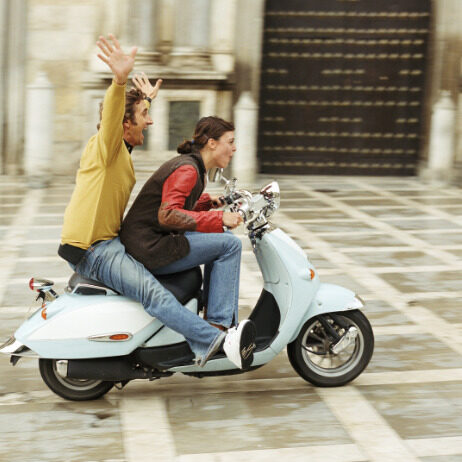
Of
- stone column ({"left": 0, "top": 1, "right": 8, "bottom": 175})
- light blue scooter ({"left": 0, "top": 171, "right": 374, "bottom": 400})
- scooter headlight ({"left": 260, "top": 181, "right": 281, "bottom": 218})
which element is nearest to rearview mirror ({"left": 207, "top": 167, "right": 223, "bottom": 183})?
light blue scooter ({"left": 0, "top": 171, "right": 374, "bottom": 400})

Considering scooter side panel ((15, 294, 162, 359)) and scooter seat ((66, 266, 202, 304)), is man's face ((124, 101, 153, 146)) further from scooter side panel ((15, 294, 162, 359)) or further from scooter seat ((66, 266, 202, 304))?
scooter side panel ((15, 294, 162, 359))

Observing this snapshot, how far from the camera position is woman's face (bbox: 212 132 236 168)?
186 inches

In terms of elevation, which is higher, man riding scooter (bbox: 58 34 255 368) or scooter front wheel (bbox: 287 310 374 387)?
man riding scooter (bbox: 58 34 255 368)

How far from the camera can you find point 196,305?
4.67m

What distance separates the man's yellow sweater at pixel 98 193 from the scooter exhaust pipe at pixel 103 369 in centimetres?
56

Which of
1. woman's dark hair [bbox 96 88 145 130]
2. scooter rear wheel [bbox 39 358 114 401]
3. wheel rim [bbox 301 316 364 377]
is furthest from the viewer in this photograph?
wheel rim [bbox 301 316 364 377]

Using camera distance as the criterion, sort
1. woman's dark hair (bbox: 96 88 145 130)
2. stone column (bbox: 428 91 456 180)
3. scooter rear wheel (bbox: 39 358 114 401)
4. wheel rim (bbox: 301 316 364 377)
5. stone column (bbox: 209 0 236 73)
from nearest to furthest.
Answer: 1. woman's dark hair (bbox: 96 88 145 130)
2. scooter rear wheel (bbox: 39 358 114 401)
3. wheel rim (bbox: 301 316 364 377)
4. stone column (bbox: 209 0 236 73)
5. stone column (bbox: 428 91 456 180)

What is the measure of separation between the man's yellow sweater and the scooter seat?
0.65 feet

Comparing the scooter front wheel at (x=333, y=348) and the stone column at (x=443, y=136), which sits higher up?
the stone column at (x=443, y=136)

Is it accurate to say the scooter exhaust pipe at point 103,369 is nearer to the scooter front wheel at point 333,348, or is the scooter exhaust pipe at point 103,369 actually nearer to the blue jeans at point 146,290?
the blue jeans at point 146,290

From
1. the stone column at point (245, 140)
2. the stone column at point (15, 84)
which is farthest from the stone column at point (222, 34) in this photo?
the stone column at point (15, 84)

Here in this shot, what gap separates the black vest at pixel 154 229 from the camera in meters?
4.56

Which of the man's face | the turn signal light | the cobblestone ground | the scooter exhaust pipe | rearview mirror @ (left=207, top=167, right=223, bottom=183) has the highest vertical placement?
the man's face

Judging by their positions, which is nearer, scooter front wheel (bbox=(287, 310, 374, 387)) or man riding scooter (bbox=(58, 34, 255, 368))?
man riding scooter (bbox=(58, 34, 255, 368))
